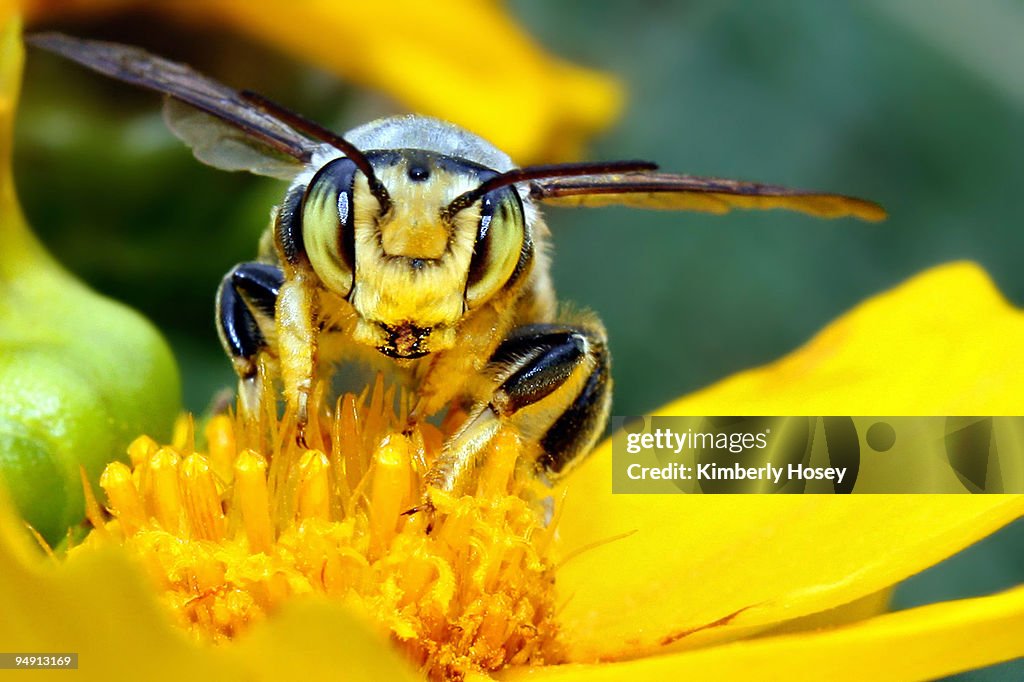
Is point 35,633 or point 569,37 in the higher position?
point 569,37

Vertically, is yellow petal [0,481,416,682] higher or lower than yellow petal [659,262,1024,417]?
lower

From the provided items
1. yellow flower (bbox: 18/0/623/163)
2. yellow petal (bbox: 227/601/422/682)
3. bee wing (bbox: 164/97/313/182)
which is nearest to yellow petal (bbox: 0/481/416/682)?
yellow petal (bbox: 227/601/422/682)

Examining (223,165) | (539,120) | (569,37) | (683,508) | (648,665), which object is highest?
(569,37)

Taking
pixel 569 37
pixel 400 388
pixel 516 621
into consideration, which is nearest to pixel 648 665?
pixel 516 621

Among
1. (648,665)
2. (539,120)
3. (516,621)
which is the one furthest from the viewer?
(539,120)

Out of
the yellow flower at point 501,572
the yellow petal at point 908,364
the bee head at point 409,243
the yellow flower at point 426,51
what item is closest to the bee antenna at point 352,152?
the bee head at point 409,243

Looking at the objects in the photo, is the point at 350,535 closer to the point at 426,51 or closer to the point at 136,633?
the point at 136,633

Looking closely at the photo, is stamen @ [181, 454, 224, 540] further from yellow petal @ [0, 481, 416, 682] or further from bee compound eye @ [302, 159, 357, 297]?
yellow petal @ [0, 481, 416, 682]

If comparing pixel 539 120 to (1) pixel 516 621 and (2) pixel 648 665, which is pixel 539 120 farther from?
(2) pixel 648 665
